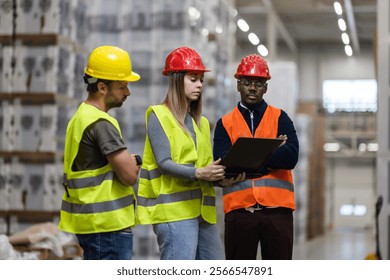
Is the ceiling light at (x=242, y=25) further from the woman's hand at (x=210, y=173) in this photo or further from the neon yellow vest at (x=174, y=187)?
the woman's hand at (x=210, y=173)

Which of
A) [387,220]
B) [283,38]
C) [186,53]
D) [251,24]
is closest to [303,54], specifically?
[283,38]

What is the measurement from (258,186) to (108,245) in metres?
0.69

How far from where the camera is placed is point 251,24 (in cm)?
2538

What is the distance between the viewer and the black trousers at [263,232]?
363cm

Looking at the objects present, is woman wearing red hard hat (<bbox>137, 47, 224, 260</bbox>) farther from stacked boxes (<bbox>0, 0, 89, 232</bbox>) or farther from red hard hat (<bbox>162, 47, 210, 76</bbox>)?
stacked boxes (<bbox>0, 0, 89, 232</bbox>)

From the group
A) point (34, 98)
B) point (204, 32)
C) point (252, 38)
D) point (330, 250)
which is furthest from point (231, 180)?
point (252, 38)

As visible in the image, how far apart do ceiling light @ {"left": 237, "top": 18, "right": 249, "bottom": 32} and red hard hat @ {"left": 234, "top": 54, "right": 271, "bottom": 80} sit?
17595 mm

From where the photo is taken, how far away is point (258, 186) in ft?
11.9

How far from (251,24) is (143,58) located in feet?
59.9

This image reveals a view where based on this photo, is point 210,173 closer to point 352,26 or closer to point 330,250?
point 330,250

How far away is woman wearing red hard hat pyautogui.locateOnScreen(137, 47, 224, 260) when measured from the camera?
348cm

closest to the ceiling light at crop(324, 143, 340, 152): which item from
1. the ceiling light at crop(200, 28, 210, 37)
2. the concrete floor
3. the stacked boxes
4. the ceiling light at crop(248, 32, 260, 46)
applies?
the ceiling light at crop(248, 32, 260, 46)

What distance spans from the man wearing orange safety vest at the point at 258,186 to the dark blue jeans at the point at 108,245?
0.48m

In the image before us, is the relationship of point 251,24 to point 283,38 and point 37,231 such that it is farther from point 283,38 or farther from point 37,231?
point 37,231
